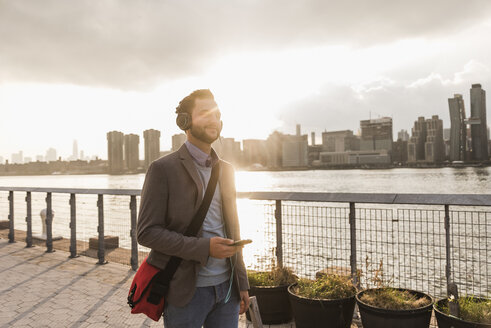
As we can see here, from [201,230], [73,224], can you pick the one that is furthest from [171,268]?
[73,224]

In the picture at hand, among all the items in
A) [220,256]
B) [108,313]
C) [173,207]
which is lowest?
[108,313]

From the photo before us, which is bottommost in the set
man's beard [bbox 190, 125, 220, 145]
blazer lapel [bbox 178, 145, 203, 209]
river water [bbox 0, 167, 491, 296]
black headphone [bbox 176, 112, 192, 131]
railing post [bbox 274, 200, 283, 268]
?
river water [bbox 0, 167, 491, 296]

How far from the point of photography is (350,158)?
182m

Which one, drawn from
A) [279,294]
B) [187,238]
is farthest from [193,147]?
[279,294]

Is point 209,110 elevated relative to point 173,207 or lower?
elevated

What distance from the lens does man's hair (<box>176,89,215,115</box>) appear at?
7.30 feet

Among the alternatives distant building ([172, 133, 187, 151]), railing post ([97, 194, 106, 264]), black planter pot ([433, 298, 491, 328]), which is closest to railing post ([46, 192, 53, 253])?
railing post ([97, 194, 106, 264])

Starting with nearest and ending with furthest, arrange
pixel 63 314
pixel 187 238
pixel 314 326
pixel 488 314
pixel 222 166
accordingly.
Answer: pixel 187 238
pixel 222 166
pixel 488 314
pixel 314 326
pixel 63 314

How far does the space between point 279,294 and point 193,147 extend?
2.93 meters

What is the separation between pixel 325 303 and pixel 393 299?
0.66m

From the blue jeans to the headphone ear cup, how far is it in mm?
914

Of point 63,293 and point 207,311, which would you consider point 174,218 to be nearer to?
point 207,311

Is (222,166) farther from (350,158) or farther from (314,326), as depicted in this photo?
(350,158)

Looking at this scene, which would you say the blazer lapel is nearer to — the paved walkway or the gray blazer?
the gray blazer
